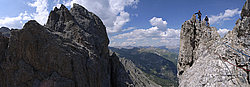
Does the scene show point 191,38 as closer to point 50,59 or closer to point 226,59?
point 226,59

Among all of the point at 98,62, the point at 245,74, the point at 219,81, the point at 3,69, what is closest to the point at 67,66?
the point at 98,62

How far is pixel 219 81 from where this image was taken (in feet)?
35.9

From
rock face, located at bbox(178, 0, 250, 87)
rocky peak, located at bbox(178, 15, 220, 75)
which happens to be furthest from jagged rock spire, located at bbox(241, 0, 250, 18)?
rocky peak, located at bbox(178, 15, 220, 75)

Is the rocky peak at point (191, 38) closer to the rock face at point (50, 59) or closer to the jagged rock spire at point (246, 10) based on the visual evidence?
the jagged rock spire at point (246, 10)

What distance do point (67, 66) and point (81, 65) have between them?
358 centimetres

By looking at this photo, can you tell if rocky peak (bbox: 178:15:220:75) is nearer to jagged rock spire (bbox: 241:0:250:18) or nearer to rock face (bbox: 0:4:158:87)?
jagged rock spire (bbox: 241:0:250:18)

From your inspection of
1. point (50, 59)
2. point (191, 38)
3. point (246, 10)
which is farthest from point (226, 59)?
point (50, 59)

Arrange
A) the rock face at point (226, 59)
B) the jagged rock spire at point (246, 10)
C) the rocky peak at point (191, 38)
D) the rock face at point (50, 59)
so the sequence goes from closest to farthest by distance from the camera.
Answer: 1. the rock face at point (226, 59)
2. the jagged rock spire at point (246, 10)
3. the rocky peak at point (191, 38)
4. the rock face at point (50, 59)

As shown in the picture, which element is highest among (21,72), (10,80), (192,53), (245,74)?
(192,53)

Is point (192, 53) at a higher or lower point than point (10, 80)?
higher

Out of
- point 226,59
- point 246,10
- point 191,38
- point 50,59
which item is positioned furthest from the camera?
point 50,59

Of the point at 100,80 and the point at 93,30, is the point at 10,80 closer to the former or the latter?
the point at 100,80

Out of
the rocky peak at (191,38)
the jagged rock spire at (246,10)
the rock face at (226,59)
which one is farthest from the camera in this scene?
the rocky peak at (191,38)

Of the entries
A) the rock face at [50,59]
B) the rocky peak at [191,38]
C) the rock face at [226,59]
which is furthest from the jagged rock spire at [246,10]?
the rock face at [50,59]
